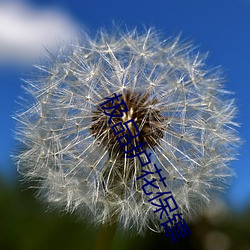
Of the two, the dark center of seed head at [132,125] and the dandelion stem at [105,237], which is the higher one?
the dark center of seed head at [132,125]

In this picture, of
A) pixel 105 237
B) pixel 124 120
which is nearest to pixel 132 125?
pixel 124 120

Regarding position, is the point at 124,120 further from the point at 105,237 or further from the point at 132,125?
the point at 105,237

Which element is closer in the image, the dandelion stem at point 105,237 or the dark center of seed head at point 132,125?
the dandelion stem at point 105,237

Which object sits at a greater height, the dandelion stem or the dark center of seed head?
the dark center of seed head

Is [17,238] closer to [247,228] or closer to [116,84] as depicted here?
[247,228]
